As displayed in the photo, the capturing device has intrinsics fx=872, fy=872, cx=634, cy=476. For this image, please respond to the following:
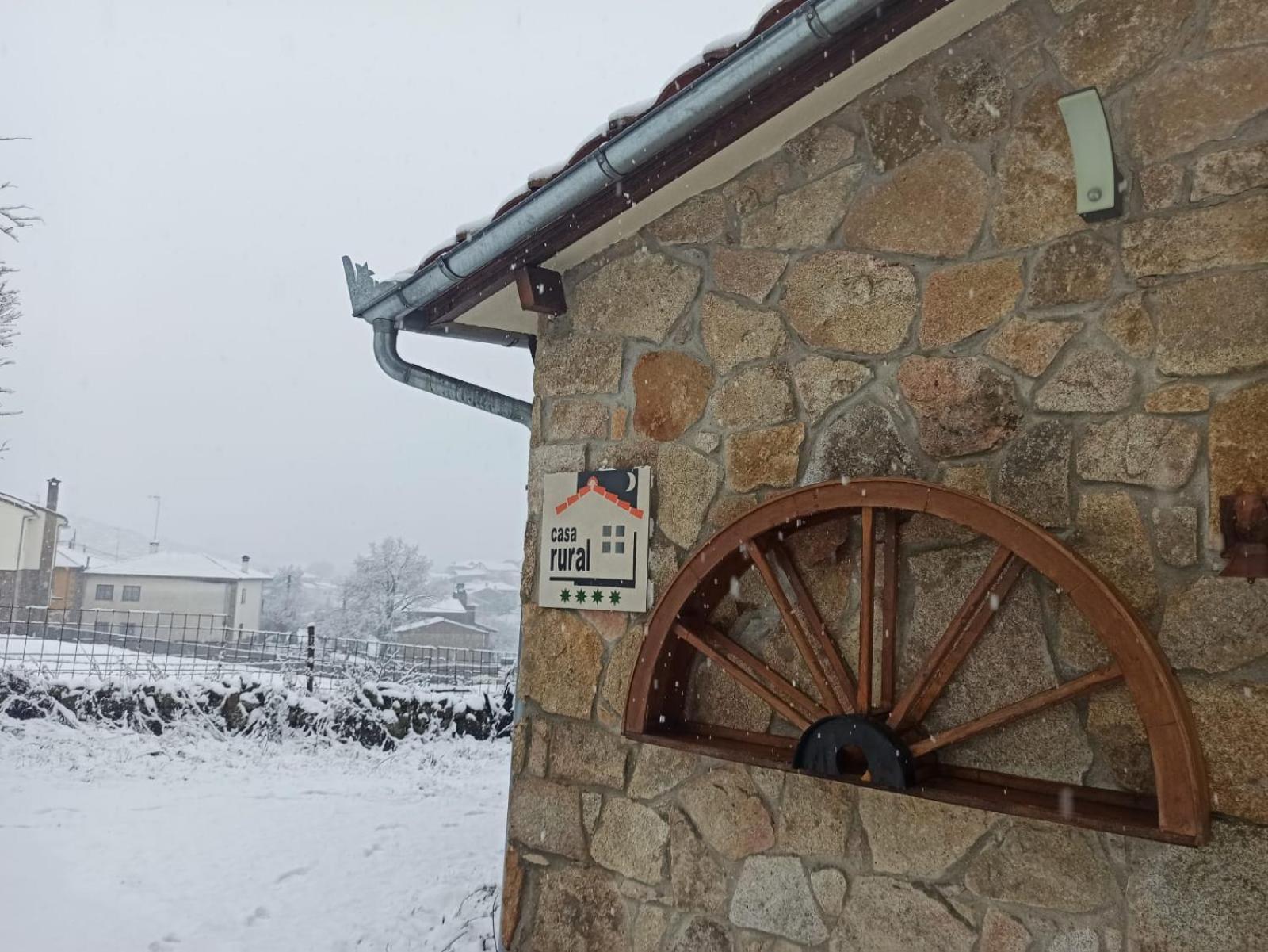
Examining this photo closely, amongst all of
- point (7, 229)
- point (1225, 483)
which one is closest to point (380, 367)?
point (1225, 483)

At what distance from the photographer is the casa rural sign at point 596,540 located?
106 inches

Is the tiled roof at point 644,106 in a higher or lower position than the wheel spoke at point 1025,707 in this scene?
higher

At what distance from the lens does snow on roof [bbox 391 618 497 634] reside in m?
13.4

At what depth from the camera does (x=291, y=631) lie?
1020cm

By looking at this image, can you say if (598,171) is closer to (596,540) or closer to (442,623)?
(596,540)

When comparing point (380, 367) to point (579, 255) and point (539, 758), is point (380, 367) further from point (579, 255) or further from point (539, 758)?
point (539, 758)

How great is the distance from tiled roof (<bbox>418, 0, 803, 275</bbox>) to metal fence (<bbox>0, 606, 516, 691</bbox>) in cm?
638

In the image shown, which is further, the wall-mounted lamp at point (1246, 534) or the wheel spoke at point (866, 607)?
the wheel spoke at point (866, 607)

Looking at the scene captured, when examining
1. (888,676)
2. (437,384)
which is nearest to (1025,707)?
(888,676)

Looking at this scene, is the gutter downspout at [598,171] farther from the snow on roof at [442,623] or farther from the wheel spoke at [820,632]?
the snow on roof at [442,623]

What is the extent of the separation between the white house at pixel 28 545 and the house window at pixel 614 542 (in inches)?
589

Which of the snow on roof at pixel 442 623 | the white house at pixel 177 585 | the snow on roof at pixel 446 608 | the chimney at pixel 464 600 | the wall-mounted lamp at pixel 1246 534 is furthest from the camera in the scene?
the white house at pixel 177 585

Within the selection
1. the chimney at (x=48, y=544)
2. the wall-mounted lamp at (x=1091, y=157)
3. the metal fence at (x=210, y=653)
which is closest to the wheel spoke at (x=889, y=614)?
the wall-mounted lamp at (x=1091, y=157)

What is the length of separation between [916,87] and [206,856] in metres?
5.24
